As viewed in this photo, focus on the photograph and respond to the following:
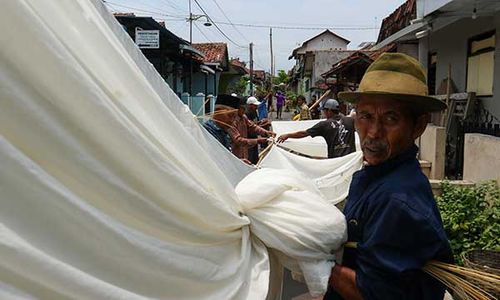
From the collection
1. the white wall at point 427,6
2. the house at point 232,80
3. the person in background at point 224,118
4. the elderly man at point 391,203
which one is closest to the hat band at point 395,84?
the elderly man at point 391,203

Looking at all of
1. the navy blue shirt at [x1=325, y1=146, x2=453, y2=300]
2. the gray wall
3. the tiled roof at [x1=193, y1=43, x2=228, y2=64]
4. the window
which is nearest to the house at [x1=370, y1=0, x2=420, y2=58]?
the gray wall

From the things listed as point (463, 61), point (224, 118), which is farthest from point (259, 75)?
point (224, 118)

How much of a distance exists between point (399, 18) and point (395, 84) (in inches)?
383

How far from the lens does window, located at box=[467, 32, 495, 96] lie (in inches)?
296

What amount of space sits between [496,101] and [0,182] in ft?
25.0

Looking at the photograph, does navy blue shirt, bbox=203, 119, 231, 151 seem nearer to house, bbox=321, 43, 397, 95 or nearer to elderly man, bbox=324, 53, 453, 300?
elderly man, bbox=324, 53, 453, 300

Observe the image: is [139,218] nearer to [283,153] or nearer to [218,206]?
[218,206]

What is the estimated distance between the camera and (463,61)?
8773mm

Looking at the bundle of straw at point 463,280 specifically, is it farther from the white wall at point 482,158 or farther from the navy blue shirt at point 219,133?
the white wall at point 482,158

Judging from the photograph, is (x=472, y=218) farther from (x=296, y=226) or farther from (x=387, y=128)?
(x=296, y=226)

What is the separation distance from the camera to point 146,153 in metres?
1.06

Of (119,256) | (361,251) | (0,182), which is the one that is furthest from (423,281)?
(0,182)

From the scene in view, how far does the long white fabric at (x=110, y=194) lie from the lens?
0.87 m

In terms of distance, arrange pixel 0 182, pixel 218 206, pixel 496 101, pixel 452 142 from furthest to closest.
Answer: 1. pixel 452 142
2. pixel 496 101
3. pixel 218 206
4. pixel 0 182
